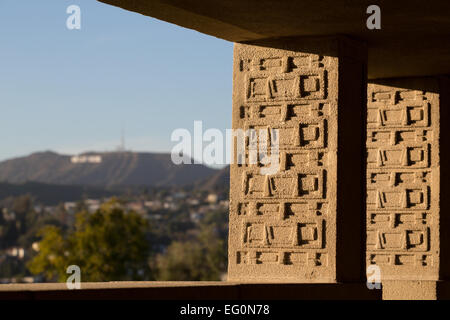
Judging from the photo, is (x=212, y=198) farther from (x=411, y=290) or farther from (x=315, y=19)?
(x=315, y=19)

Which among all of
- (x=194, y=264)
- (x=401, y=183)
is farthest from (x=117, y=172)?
(x=401, y=183)

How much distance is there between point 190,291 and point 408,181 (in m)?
6.01

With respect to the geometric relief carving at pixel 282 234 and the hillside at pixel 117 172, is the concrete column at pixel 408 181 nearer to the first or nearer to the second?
the geometric relief carving at pixel 282 234

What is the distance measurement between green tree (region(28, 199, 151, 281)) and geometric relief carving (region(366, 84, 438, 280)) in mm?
29063

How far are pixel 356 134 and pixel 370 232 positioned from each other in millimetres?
2780

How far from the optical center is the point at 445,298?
43.5 ft

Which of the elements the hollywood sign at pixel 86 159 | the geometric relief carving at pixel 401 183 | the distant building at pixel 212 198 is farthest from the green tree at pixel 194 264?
the hollywood sign at pixel 86 159

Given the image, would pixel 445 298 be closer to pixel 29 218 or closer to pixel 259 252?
pixel 259 252

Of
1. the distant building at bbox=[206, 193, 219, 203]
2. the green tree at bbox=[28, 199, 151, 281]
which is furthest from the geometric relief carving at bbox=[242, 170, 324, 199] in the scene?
the distant building at bbox=[206, 193, 219, 203]

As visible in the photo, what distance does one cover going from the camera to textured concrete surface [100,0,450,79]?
32.4 feet

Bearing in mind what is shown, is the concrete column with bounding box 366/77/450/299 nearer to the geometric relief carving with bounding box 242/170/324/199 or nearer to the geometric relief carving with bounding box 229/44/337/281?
the geometric relief carving with bounding box 229/44/337/281

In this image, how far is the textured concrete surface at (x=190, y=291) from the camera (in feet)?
23.9

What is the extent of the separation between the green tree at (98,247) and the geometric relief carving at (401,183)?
2906 cm
